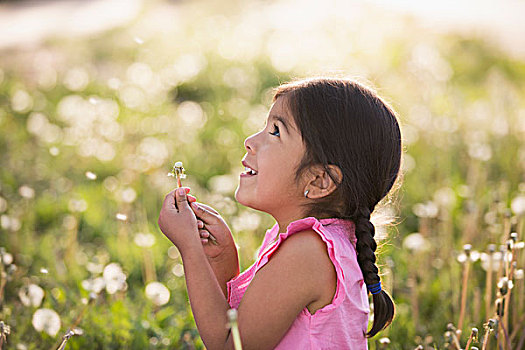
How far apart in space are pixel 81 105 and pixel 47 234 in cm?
138

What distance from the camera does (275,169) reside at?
168 cm

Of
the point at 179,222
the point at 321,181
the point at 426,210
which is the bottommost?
the point at 426,210

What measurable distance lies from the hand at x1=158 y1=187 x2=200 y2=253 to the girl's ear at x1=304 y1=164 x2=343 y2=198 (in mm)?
300

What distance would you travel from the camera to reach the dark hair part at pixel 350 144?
5.45 ft

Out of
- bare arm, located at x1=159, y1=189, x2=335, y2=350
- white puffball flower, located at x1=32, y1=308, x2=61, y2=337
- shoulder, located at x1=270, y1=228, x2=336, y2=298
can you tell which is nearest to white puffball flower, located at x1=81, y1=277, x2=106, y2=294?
white puffball flower, located at x1=32, y1=308, x2=61, y2=337

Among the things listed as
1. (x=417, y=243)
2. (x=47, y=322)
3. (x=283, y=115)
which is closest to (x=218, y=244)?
(x=283, y=115)

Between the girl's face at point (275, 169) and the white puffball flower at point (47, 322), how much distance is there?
0.86 meters

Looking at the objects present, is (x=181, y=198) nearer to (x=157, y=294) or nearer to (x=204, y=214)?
(x=204, y=214)

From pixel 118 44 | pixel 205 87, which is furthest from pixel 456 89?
pixel 118 44

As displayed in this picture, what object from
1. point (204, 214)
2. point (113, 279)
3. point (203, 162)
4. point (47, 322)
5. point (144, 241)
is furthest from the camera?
point (203, 162)

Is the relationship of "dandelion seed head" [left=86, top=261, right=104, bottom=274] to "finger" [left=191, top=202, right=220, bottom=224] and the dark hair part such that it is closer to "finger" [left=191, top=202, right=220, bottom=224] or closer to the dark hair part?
"finger" [left=191, top=202, right=220, bottom=224]

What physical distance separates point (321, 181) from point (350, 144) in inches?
4.6

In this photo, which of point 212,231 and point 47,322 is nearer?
point 212,231

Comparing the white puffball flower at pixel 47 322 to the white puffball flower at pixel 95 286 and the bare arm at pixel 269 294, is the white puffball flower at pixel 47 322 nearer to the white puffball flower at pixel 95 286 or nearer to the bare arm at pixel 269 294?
the white puffball flower at pixel 95 286
